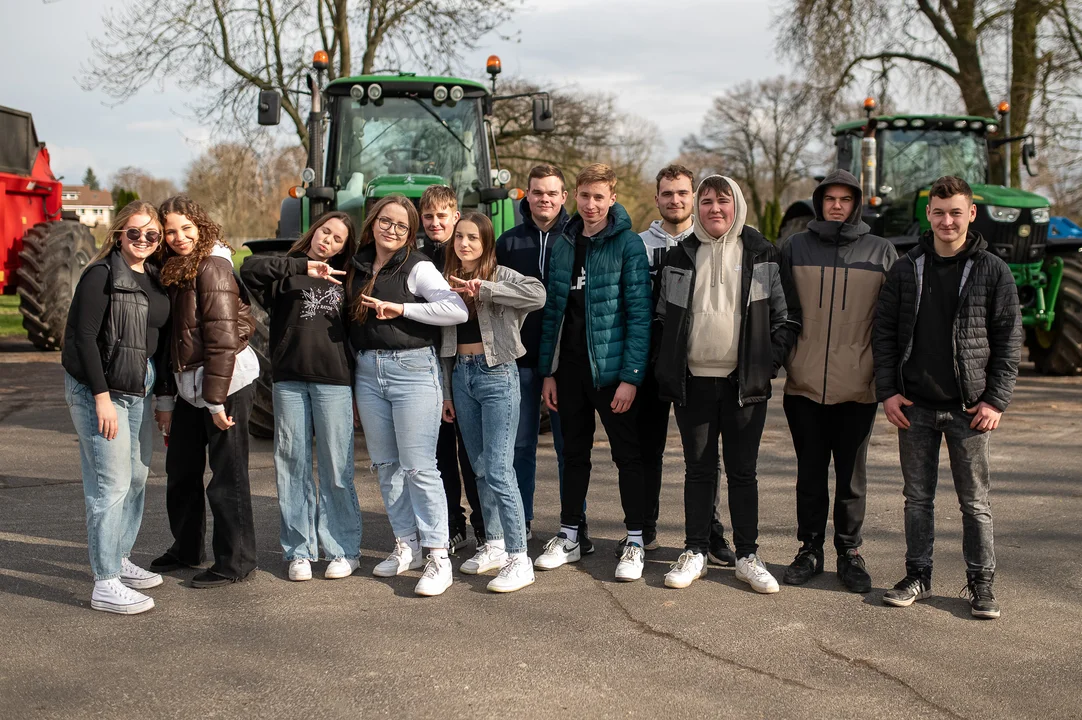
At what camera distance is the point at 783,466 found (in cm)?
729

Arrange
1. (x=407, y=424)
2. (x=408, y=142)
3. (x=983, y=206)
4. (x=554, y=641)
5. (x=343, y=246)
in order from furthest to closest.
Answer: (x=983, y=206) < (x=408, y=142) < (x=343, y=246) < (x=407, y=424) < (x=554, y=641)

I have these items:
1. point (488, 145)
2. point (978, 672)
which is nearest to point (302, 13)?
point (488, 145)

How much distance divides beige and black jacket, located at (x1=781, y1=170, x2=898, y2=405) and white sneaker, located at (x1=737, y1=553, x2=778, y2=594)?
2.50 ft

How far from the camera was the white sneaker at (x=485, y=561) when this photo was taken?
4.85m

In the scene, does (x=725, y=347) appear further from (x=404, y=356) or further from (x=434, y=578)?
(x=434, y=578)

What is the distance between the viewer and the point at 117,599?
4309mm

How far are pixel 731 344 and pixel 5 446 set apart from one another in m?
5.77

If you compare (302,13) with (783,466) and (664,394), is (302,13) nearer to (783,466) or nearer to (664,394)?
(783,466)

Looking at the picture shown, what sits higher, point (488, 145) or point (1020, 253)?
point (488, 145)

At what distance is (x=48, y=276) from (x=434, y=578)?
9659 millimetres

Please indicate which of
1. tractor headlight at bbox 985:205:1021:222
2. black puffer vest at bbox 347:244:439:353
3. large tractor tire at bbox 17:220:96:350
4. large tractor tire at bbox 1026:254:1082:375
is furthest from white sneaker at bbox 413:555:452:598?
large tractor tire at bbox 17:220:96:350

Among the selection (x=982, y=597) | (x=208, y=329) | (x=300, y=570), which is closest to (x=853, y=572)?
(x=982, y=597)

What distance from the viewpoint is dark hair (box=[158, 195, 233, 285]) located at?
4.50 metres

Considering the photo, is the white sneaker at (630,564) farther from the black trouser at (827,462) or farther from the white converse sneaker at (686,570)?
the black trouser at (827,462)
